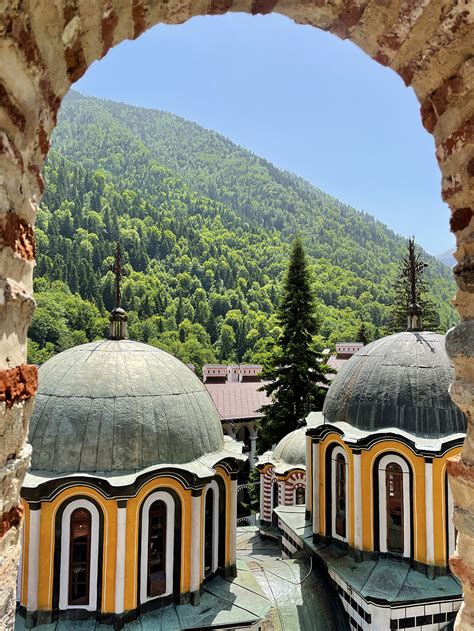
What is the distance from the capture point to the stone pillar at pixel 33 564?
7379mm

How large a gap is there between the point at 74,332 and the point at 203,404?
68.1 m

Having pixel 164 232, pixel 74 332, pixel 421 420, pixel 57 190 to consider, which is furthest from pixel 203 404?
pixel 57 190

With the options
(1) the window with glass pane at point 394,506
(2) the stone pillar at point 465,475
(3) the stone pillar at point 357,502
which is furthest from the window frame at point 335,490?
(2) the stone pillar at point 465,475

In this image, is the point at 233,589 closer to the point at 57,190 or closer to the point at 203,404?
the point at 203,404

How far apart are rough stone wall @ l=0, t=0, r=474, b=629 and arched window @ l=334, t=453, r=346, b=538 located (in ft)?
27.7

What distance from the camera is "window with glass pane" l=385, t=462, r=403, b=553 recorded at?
9.71 meters

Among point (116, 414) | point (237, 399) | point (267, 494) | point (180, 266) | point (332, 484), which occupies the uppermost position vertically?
point (180, 266)

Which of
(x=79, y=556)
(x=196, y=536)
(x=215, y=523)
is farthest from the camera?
(x=215, y=523)

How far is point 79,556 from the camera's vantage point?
7.64 m

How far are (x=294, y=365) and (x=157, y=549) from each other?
17480mm

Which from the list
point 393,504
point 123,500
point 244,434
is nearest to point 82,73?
point 123,500

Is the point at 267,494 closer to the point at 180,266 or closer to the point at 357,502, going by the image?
the point at 357,502

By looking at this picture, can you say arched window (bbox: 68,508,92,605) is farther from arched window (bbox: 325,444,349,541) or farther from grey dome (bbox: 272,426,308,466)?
grey dome (bbox: 272,426,308,466)

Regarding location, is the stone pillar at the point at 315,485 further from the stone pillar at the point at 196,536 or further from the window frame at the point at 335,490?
the stone pillar at the point at 196,536
